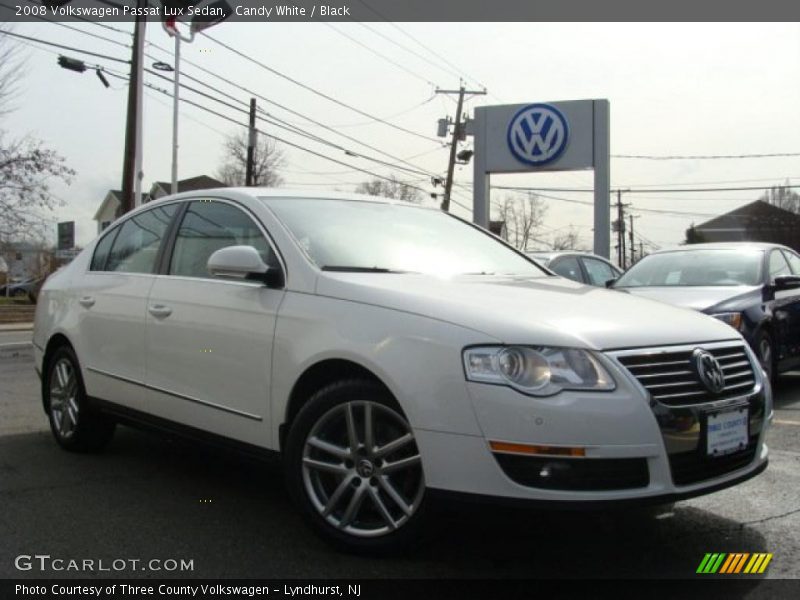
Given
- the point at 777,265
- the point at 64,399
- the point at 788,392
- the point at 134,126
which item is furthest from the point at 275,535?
the point at 134,126

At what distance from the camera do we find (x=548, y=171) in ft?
51.7

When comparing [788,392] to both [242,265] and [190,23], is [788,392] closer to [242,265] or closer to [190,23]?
[242,265]

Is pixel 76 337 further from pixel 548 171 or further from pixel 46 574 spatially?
pixel 548 171

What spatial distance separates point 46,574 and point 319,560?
1.05 meters

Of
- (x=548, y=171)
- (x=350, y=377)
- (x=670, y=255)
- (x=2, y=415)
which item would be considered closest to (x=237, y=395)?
(x=350, y=377)

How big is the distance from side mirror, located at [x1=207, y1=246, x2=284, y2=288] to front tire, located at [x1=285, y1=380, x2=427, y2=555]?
66cm

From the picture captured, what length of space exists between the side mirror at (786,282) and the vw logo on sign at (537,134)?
8.43m

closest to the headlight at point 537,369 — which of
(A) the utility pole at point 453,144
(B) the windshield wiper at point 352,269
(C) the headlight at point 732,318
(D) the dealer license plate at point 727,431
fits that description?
(D) the dealer license plate at point 727,431

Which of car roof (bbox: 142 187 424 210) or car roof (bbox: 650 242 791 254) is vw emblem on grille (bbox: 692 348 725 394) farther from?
car roof (bbox: 650 242 791 254)

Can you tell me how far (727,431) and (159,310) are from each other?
2.85 metres

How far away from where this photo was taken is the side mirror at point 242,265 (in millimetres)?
3537

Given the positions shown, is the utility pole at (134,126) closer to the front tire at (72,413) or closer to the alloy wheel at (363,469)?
the front tire at (72,413)

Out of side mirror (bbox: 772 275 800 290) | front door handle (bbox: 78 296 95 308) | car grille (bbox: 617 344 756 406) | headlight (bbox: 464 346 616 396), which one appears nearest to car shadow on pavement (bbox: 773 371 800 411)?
side mirror (bbox: 772 275 800 290)

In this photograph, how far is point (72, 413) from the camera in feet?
16.6
